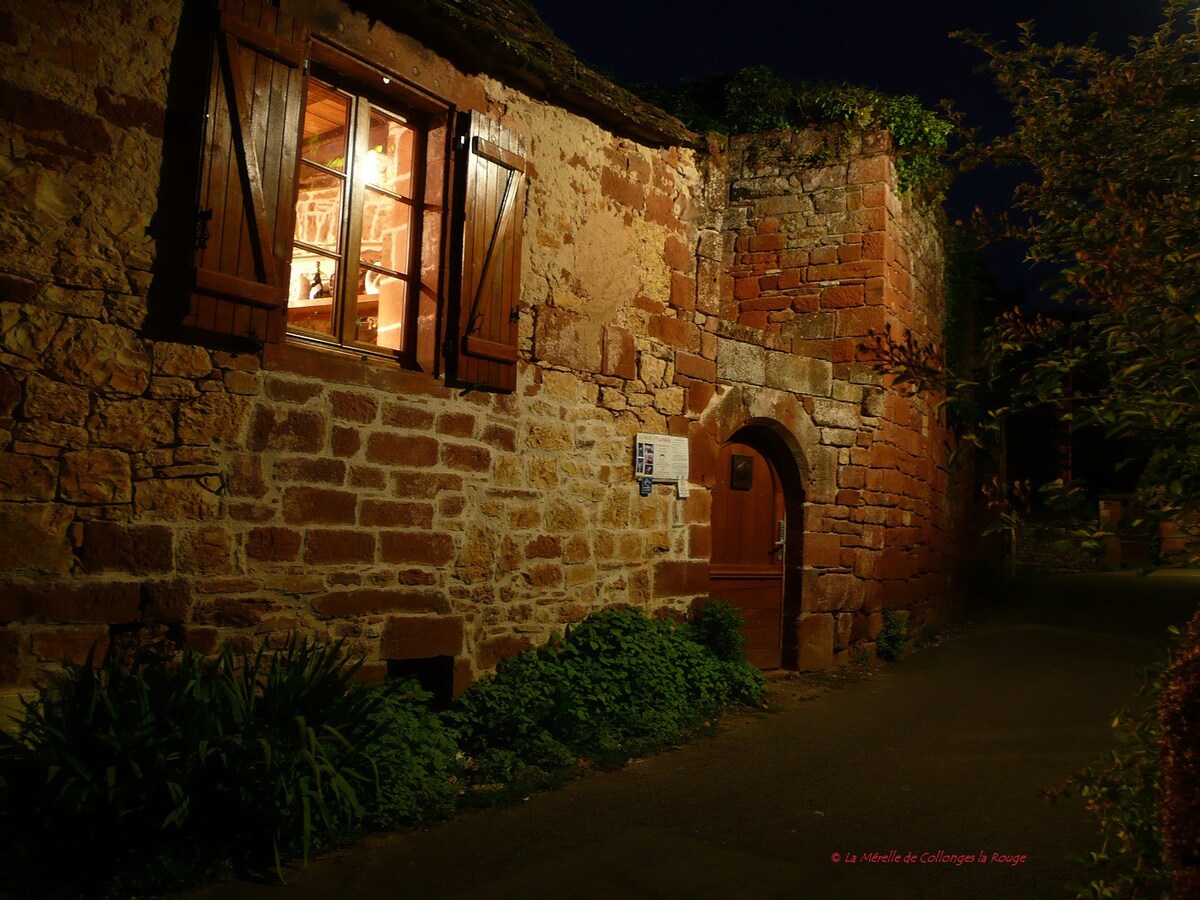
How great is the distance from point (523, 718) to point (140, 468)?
7.49 feet

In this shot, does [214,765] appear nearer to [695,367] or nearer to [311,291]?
[311,291]

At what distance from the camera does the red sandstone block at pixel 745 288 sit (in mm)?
8812

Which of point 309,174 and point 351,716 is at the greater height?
point 309,174

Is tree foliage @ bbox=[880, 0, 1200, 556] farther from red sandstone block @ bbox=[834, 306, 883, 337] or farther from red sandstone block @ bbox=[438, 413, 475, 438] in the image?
red sandstone block @ bbox=[834, 306, 883, 337]

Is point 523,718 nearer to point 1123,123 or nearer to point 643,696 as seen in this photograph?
point 643,696

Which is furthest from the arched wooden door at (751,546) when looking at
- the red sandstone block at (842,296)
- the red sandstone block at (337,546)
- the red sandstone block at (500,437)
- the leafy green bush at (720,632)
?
the red sandstone block at (337,546)

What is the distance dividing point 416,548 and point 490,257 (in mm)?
1697

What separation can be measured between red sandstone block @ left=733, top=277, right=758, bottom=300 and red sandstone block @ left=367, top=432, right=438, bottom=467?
481 cm

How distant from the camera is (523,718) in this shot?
4797 mm

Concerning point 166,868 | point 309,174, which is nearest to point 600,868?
point 166,868

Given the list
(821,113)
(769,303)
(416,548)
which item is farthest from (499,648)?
(821,113)

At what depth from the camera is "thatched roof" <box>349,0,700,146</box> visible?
15.8 feet

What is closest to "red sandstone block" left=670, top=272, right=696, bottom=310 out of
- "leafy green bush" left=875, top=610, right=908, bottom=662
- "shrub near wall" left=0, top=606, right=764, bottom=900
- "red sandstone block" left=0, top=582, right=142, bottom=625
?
"shrub near wall" left=0, top=606, right=764, bottom=900

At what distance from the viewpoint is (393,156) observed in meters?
5.13
